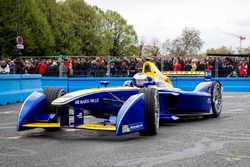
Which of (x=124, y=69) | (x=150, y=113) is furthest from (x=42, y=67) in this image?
(x=150, y=113)

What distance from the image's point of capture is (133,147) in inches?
286

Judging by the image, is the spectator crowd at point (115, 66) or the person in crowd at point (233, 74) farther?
Answer: the person in crowd at point (233, 74)

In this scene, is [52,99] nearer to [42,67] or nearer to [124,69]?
[124,69]

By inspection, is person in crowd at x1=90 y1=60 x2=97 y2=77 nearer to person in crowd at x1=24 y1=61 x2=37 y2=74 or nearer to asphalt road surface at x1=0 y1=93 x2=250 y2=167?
person in crowd at x1=24 y1=61 x2=37 y2=74

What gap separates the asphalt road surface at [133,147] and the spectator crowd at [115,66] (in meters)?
15.5

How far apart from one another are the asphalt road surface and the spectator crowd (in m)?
15.5

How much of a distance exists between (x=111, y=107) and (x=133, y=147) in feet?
5.96

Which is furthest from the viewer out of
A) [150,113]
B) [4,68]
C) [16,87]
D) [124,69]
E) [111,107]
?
[4,68]

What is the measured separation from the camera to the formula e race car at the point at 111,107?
8047 mm

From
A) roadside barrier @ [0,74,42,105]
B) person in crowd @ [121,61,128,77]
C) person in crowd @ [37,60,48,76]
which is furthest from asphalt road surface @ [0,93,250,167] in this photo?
person in crowd @ [37,60,48,76]

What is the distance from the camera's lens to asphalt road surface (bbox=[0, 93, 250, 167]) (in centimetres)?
615

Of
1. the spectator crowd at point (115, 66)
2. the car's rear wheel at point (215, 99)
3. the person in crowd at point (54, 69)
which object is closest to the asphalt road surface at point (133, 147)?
the car's rear wheel at point (215, 99)

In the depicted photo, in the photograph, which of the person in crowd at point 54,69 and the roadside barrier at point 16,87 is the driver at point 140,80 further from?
the person in crowd at point 54,69

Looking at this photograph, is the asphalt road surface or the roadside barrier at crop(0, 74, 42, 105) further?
the roadside barrier at crop(0, 74, 42, 105)
